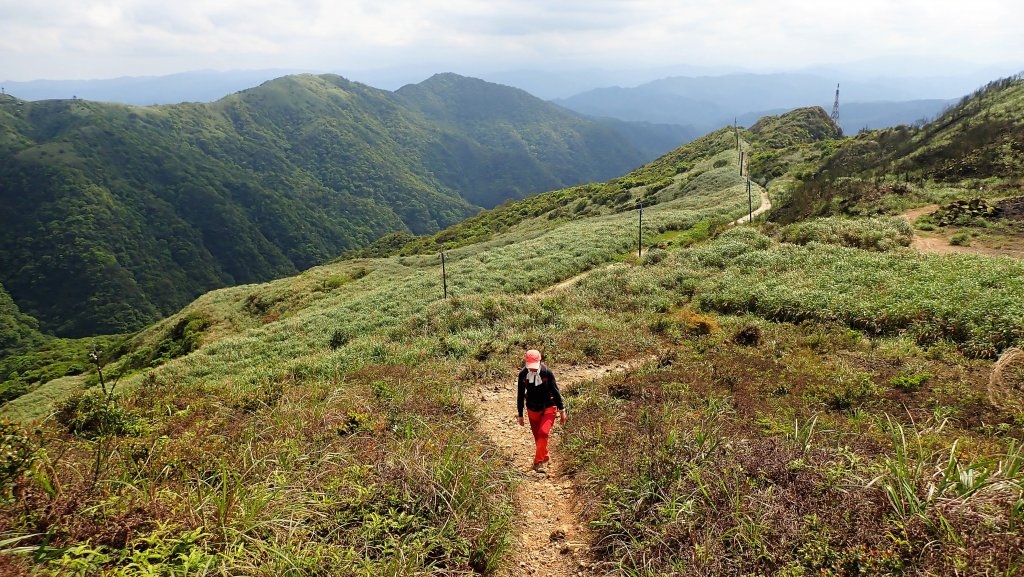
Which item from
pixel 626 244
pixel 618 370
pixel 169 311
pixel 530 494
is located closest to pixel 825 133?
pixel 626 244

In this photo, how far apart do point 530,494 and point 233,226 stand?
21241cm

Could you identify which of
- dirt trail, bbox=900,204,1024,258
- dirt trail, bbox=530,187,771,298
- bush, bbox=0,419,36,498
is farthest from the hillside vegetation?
dirt trail, bbox=530,187,771,298

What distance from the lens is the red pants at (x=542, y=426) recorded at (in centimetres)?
827

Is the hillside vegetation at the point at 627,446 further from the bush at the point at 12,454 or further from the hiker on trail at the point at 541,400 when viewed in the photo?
the hiker on trail at the point at 541,400

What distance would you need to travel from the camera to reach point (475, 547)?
5480mm

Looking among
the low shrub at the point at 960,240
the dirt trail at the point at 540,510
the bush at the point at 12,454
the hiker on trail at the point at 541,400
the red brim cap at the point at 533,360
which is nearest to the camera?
the bush at the point at 12,454

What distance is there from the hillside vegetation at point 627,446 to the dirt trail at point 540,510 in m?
0.11

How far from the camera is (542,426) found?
27.1 ft

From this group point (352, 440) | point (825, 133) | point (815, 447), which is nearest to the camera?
point (815, 447)

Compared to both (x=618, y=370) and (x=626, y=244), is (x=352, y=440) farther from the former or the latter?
(x=626, y=244)

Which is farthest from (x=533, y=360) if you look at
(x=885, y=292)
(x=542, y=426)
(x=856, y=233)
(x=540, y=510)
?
(x=856, y=233)

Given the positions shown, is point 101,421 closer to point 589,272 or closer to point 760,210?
point 589,272

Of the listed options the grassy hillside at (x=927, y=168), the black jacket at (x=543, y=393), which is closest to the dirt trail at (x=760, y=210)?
the grassy hillside at (x=927, y=168)

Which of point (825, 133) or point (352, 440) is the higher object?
point (825, 133)
